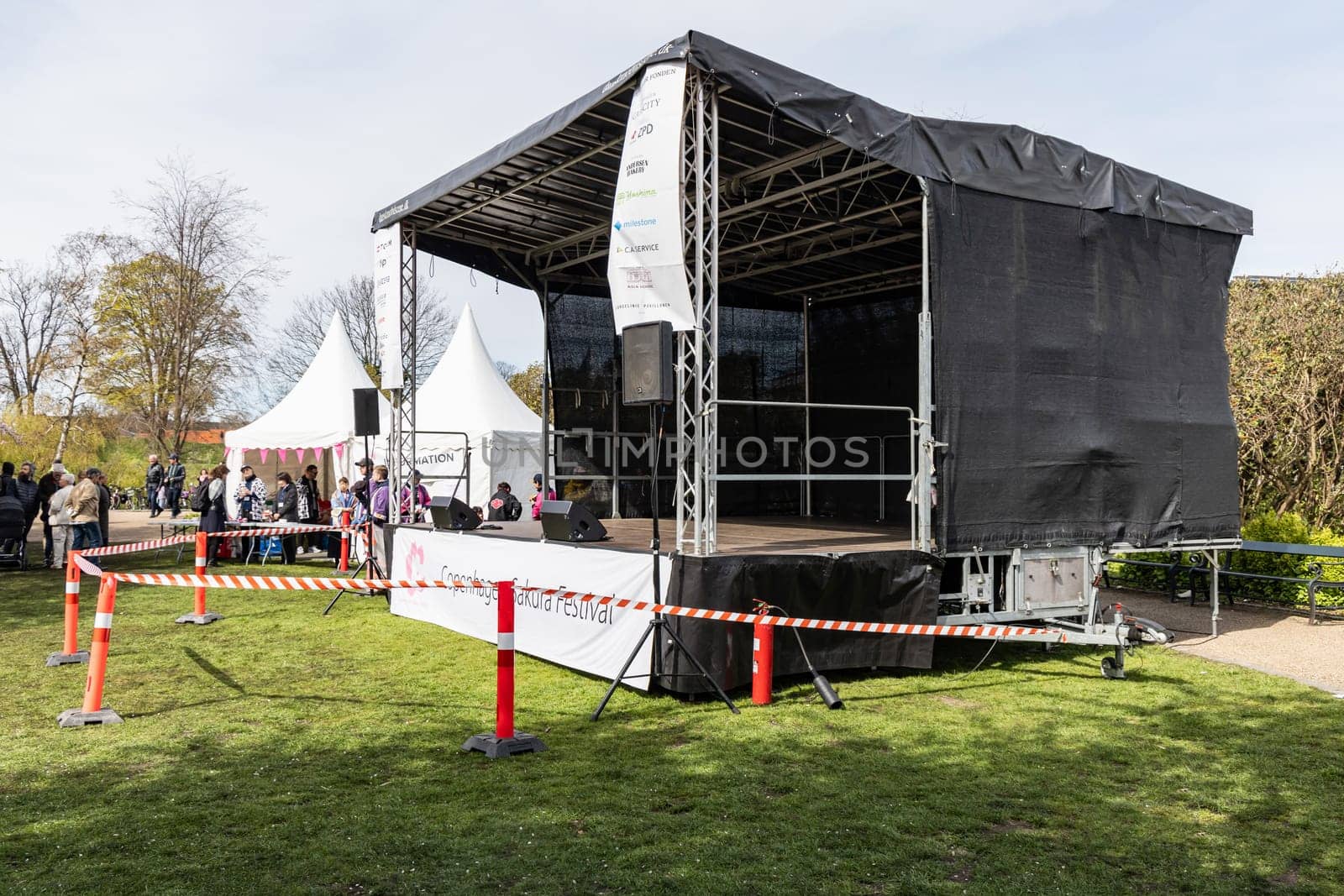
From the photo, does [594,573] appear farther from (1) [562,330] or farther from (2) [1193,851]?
(1) [562,330]

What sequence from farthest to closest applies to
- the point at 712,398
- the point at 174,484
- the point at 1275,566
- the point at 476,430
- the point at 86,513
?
1. the point at 174,484
2. the point at 476,430
3. the point at 86,513
4. the point at 1275,566
5. the point at 712,398

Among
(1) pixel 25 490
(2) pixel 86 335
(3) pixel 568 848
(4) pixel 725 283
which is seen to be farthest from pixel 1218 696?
(2) pixel 86 335

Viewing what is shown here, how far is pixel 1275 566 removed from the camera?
1206 centimetres

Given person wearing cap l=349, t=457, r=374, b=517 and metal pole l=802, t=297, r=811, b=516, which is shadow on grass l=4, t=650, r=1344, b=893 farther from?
→ metal pole l=802, t=297, r=811, b=516

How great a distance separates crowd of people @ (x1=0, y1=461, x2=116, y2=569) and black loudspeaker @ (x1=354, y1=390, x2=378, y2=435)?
4.94 meters

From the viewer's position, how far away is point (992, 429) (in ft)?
26.3

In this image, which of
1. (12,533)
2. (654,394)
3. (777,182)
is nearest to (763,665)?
(654,394)

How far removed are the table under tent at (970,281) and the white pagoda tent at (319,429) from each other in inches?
287

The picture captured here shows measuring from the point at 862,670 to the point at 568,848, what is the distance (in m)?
4.23

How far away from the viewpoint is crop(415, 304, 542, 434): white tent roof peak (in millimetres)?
18438

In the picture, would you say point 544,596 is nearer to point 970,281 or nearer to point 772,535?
point 772,535

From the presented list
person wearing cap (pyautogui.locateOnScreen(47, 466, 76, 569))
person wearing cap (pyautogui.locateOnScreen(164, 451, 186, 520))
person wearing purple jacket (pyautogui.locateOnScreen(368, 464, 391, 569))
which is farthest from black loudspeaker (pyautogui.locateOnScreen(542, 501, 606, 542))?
person wearing cap (pyautogui.locateOnScreen(164, 451, 186, 520))

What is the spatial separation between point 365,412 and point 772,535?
191 inches

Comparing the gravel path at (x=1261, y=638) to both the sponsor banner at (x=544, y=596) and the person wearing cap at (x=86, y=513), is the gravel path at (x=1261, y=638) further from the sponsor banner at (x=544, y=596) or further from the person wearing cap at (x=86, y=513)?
the person wearing cap at (x=86, y=513)
